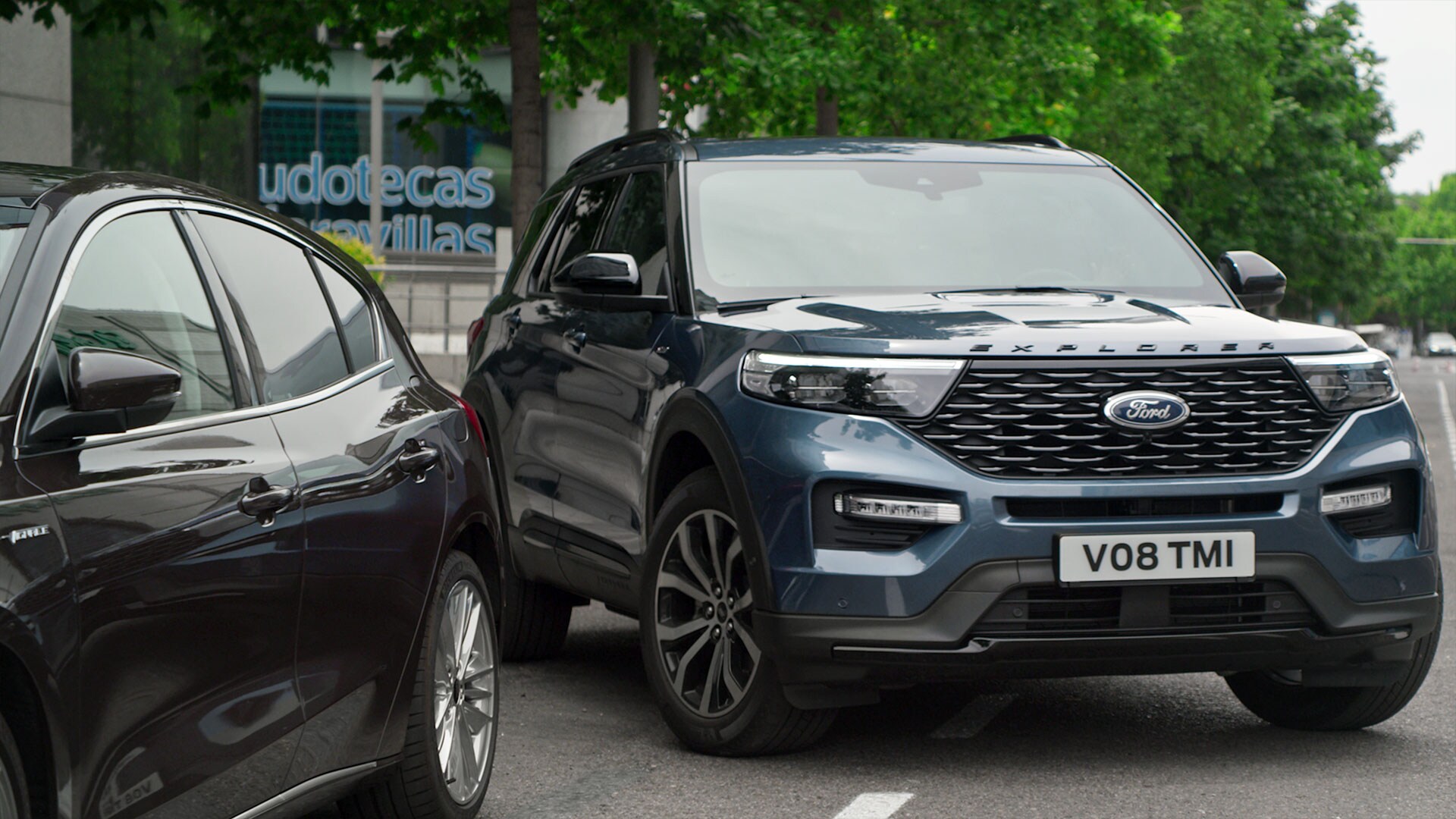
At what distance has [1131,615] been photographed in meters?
5.50

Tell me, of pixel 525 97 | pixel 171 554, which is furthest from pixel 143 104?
pixel 171 554

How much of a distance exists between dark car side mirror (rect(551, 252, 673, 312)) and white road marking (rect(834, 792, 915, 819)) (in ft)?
5.88

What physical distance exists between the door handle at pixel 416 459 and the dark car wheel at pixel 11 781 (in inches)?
67.8

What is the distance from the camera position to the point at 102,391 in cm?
329

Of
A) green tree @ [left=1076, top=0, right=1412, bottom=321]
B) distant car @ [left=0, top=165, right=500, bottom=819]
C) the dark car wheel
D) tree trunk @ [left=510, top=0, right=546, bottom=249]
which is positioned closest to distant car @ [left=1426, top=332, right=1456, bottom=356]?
green tree @ [left=1076, top=0, right=1412, bottom=321]

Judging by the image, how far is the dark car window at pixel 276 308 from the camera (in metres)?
4.30

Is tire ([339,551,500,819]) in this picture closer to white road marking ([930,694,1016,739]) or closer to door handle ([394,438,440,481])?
door handle ([394,438,440,481])

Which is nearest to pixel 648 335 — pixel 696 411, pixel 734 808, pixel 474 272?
pixel 696 411

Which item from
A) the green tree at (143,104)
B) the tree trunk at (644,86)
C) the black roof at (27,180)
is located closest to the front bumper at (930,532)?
the black roof at (27,180)

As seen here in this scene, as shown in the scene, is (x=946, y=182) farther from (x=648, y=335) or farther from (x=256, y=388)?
(x=256, y=388)

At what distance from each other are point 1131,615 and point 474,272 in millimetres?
26543

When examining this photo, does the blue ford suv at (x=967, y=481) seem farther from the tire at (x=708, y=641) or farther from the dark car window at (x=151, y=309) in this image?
the dark car window at (x=151, y=309)

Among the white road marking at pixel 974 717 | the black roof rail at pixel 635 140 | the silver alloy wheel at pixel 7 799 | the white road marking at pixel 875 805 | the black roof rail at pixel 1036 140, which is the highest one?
the black roof rail at pixel 1036 140

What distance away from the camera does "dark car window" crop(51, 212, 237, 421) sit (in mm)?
3691
